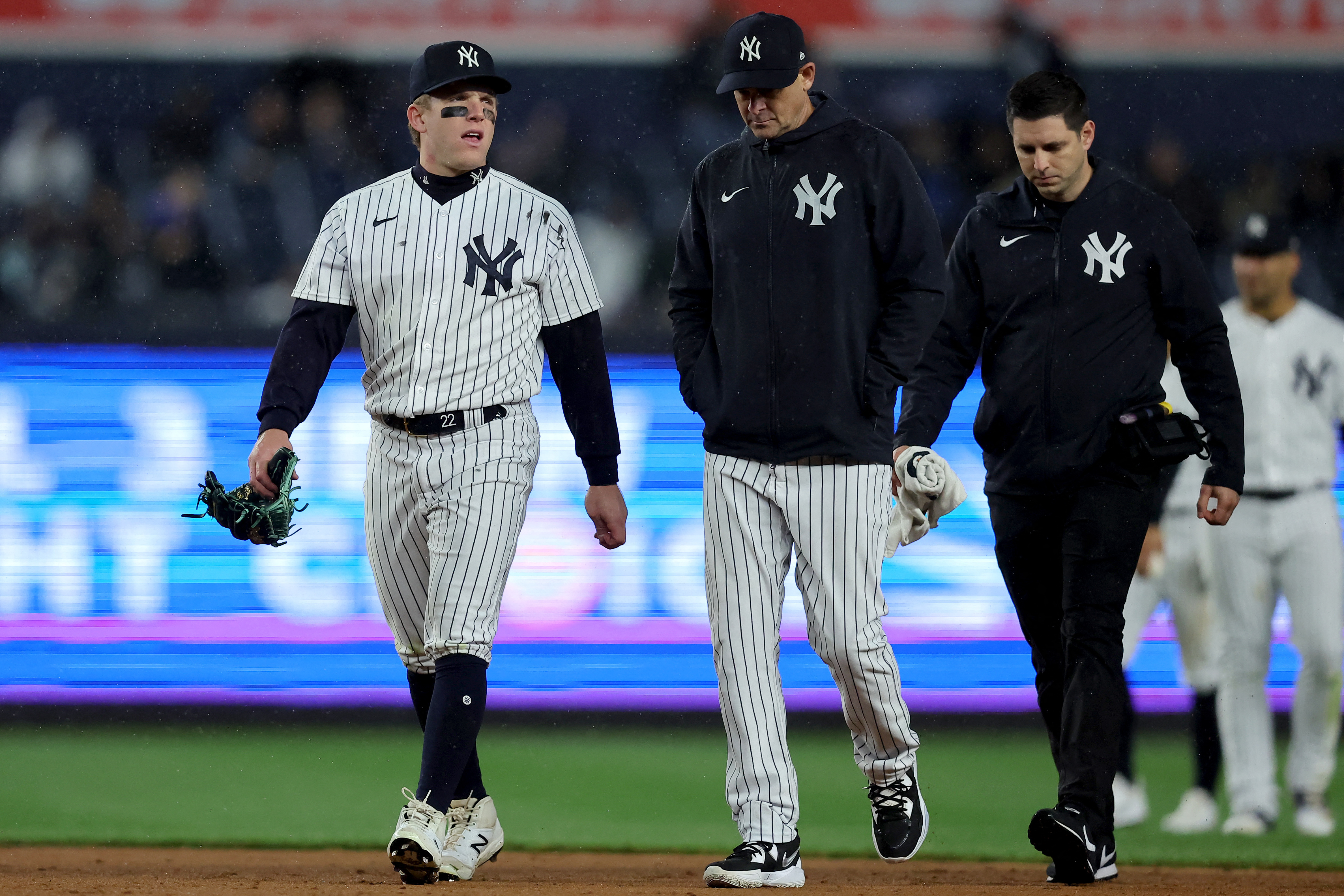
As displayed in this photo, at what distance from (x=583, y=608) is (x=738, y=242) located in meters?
2.15

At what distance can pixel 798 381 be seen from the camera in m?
3.29

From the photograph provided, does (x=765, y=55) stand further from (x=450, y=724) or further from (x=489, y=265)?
(x=450, y=724)

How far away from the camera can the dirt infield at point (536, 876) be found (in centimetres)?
319

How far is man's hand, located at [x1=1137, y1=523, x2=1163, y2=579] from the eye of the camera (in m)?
4.92

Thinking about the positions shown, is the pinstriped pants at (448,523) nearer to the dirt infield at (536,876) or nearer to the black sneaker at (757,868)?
the dirt infield at (536,876)

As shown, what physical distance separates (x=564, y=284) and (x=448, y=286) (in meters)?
0.28

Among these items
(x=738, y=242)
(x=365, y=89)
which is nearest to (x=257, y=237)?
(x=365, y=89)

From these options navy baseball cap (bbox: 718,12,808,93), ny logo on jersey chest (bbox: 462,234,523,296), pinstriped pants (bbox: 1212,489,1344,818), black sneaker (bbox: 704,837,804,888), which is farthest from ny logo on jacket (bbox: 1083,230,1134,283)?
pinstriped pants (bbox: 1212,489,1344,818)

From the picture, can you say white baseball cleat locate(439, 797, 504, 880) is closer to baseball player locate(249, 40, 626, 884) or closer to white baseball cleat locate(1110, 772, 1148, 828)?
baseball player locate(249, 40, 626, 884)

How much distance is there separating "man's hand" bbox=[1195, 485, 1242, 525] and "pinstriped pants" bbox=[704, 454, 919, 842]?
2.58 feet

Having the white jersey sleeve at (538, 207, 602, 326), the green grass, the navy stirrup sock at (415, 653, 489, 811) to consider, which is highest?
the white jersey sleeve at (538, 207, 602, 326)

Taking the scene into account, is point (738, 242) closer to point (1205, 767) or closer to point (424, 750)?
point (424, 750)

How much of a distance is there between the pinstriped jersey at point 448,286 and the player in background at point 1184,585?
230cm

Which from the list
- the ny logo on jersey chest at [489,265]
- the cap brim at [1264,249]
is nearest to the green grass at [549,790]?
the cap brim at [1264,249]
